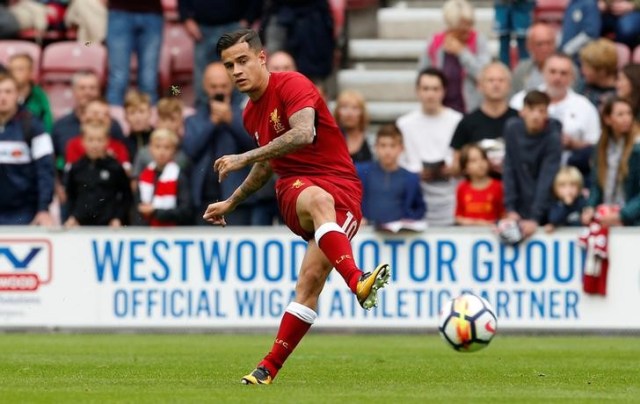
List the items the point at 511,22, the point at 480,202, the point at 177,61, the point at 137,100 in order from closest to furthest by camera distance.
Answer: the point at 480,202 < the point at 137,100 < the point at 511,22 < the point at 177,61

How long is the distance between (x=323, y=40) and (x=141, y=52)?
7.44 ft

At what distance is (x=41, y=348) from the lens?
14117 mm

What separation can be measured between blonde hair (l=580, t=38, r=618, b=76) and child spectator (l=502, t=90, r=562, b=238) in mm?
1280

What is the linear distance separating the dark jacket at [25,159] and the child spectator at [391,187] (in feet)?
10.8

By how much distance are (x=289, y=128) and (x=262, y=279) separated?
6.03 meters

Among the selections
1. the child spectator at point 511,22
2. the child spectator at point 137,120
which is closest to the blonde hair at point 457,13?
the child spectator at point 511,22

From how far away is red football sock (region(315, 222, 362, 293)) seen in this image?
970 centimetres

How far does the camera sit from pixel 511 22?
62.9 ft

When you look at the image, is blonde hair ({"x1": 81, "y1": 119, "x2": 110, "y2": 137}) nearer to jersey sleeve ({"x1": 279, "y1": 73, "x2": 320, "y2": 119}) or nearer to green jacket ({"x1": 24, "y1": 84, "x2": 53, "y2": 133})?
green jacket ({"x1": 24, "y1": 84, "x2": 53, "y2": 133})

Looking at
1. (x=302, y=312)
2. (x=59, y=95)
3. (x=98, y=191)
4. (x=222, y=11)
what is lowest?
(x=98, y=191)

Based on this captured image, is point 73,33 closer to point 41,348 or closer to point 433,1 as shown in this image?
point 433,1

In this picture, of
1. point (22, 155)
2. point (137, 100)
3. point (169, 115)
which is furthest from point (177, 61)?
point (22, 155)

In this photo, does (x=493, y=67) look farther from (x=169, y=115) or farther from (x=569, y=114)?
(x=169, y=115)

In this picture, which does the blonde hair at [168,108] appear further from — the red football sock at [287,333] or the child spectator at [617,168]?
the red football sock at [287,333]
